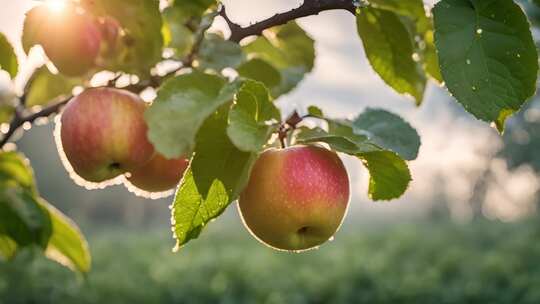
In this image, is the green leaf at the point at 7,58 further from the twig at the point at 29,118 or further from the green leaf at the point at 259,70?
the green leaf at the point at 259,70

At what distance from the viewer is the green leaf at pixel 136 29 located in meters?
0.86

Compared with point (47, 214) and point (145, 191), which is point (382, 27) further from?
point (47, 214)

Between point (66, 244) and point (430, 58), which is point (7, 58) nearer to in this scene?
point (66, 244)

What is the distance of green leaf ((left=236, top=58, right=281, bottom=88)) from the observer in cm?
110

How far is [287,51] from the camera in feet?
4.01

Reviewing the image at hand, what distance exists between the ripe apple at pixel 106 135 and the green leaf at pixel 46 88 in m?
0.49

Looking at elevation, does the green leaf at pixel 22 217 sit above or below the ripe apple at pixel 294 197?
below

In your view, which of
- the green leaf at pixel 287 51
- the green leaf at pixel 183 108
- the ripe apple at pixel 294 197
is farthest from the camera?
the green leaf at pixel 287 51

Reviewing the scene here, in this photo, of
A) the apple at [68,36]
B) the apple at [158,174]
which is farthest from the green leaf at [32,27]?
the apple at [158,174]

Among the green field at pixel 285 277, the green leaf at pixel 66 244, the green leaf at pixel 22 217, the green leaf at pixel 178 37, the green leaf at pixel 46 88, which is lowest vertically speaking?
the green field at pixel 285 277

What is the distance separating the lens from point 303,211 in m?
0.78

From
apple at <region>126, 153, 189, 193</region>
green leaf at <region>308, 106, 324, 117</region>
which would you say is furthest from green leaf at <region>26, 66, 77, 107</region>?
green leaf at <region>308, 106, 324, 117</region>

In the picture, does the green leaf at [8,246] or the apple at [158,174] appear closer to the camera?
the apple at [158,174]

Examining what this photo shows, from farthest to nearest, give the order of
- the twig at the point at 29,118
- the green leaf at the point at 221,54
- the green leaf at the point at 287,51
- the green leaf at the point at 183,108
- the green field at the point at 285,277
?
the green field at the point at 285,277, the green leaf at the point at 287,51, the twig at the point at 29,118, the green leaf at the point at 221,54, the green leaf at the point at 183,108
